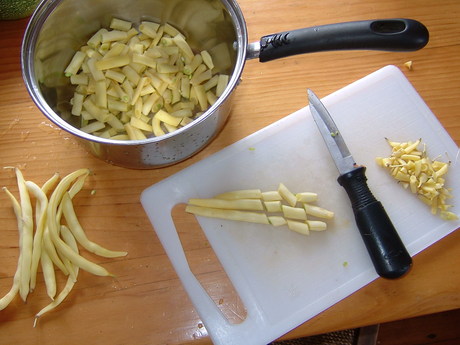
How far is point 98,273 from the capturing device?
3.67 feet

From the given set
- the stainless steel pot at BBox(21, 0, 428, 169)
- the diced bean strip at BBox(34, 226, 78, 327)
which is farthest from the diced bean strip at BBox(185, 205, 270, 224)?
the diced bean strip at BBox(34, 226, 78, 327)

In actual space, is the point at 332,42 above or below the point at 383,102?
above

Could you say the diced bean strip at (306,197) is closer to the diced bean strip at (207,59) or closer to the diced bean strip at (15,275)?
the diced bean strip at (207,59)

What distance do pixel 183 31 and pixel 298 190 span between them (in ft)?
1.70

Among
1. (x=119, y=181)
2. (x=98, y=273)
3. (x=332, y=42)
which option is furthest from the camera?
(x=119, y=181)

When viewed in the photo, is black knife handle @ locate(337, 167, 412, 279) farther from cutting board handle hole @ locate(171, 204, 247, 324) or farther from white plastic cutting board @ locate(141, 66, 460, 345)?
cutting board handle hole @ locate(171, 204, 247, 324)

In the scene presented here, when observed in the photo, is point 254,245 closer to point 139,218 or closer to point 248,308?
point 248,308

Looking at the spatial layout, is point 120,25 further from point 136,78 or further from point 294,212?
point 294,212

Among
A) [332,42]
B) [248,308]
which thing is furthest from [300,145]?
[248,308]

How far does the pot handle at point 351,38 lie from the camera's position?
1.00 m

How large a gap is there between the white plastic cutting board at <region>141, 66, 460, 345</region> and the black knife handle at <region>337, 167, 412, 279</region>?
0.19 feet

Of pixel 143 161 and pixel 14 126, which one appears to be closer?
pixel 143 161

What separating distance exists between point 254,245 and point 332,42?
1.63ft

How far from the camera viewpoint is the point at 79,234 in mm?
1138
